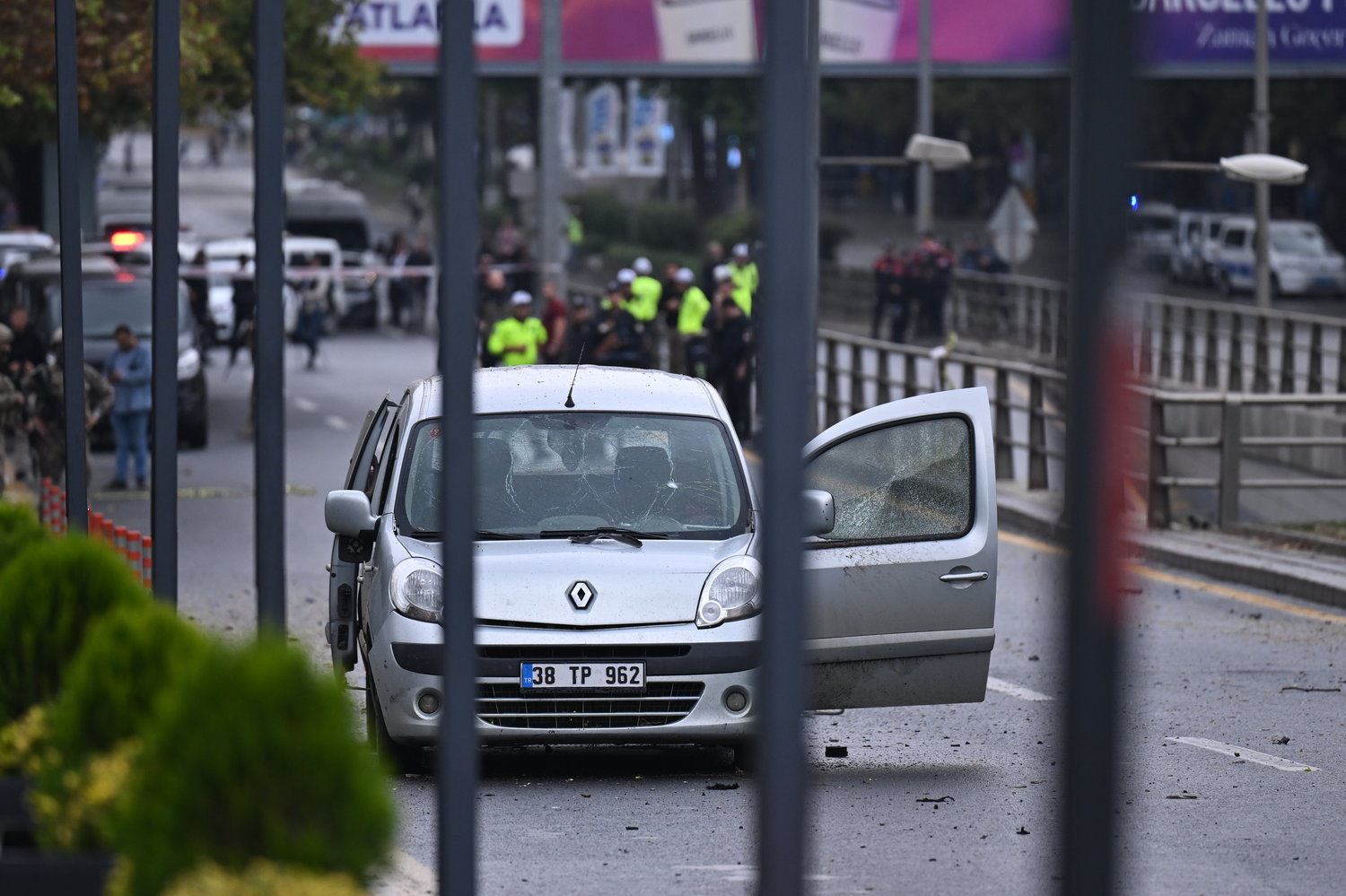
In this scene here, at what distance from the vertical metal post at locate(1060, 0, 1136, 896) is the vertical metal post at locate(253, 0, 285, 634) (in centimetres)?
393

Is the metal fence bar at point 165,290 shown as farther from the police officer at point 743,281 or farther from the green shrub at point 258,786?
the police officer at point 743,281

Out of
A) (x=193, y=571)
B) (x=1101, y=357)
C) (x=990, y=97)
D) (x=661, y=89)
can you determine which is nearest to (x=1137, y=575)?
(x=193, y=571)

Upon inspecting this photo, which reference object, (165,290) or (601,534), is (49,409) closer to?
(165,290)

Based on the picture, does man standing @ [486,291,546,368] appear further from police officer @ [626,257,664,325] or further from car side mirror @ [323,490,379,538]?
car side mirror @ [323,490,379,538]

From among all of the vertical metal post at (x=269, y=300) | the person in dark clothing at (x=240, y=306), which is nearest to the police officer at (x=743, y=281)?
the person in dark clothing at (x=240, y=306)

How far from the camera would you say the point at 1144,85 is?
10.7ft

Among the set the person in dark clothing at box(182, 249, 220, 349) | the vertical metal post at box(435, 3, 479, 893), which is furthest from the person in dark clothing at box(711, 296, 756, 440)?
the vertical metal post at box(435, 3, 479, 893)

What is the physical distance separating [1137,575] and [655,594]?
7.64 metres

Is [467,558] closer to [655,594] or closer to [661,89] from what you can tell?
[655,594]

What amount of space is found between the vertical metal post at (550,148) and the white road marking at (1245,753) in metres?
20.7

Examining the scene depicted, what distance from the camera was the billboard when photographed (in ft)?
134

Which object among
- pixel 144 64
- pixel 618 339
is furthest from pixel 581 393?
pixel 618 339

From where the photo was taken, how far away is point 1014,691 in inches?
436

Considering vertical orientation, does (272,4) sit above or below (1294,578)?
above
